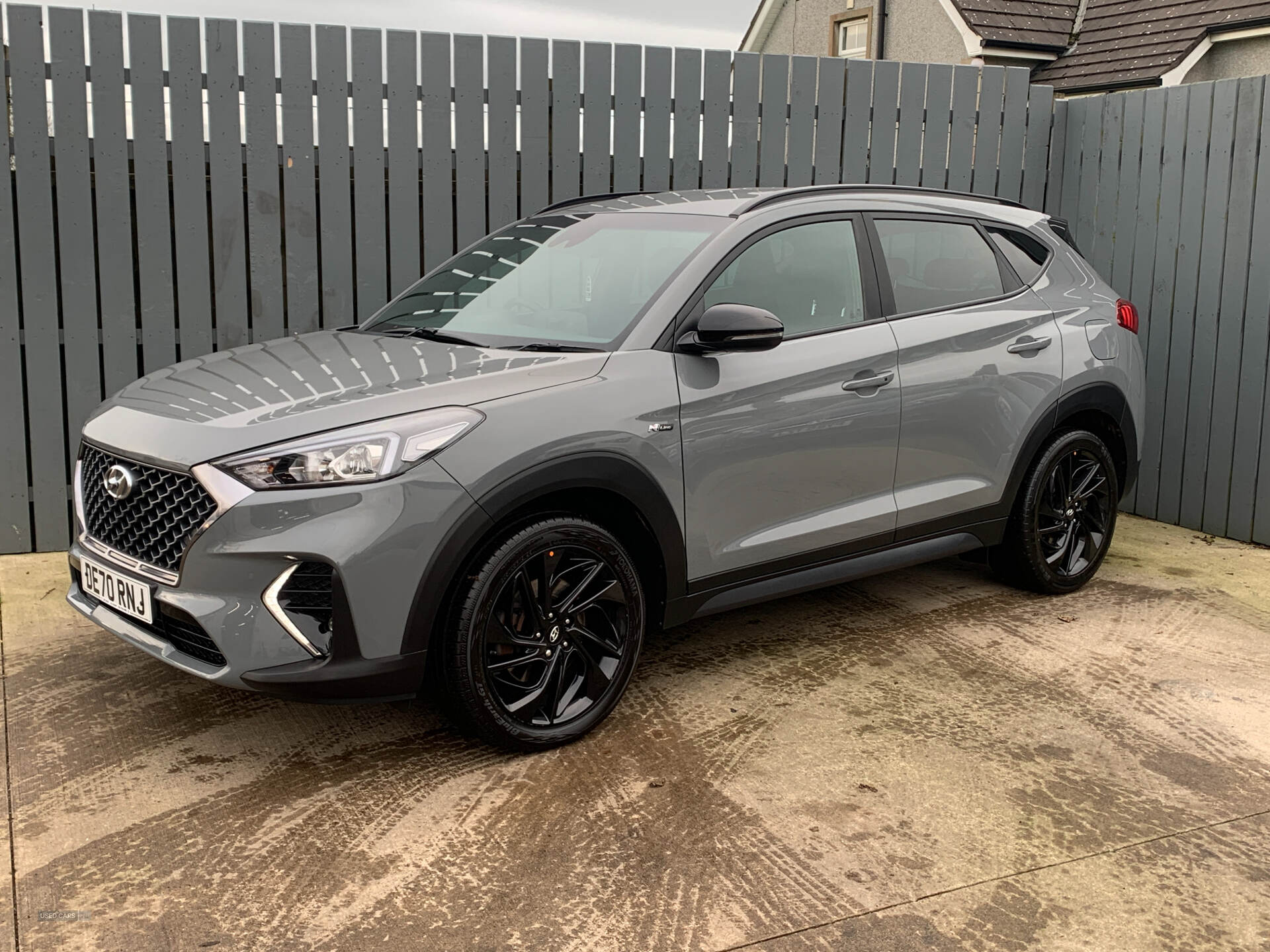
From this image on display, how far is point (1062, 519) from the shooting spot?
18.1 feet

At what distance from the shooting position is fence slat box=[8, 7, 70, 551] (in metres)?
5.83

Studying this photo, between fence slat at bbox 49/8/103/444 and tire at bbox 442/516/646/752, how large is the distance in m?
3.36

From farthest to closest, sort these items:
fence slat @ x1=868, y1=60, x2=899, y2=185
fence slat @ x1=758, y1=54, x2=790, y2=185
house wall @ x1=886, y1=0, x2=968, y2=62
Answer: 1. house wall @ x1=886, y1=0, x2=968, y2=62
2. fence slat @ x1=868, y1=60, x2=899, y2=185
3. fence slat @ x1=758, y1=54, x2=790, y2=185

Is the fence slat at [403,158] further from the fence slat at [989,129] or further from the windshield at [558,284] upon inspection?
the fence slat at [989,129]

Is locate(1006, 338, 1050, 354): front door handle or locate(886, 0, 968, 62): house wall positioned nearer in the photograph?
locate(1006, 338, 1050, 354): front door handle

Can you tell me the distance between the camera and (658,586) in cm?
405

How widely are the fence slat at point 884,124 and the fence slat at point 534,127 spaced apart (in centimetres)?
214

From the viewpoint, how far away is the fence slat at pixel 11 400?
5906mm

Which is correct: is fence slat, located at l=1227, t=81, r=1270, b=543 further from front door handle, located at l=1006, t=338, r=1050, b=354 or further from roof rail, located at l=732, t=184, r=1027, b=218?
front door handle, located at l=1006, t=338, r=1050, b=354

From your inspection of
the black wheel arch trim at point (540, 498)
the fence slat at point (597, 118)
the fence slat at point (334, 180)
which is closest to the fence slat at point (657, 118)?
the fence slat at point (597, 118)

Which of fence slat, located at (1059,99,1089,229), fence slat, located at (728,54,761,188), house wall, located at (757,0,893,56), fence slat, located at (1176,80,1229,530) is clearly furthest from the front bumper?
house wall, located at (757,0,893,56)

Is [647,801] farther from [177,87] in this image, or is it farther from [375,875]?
[177,87]

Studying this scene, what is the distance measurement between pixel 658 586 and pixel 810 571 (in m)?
0.75

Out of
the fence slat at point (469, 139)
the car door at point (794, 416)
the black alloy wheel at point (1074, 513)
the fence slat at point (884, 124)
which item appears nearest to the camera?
the car door at point (794, 416)
